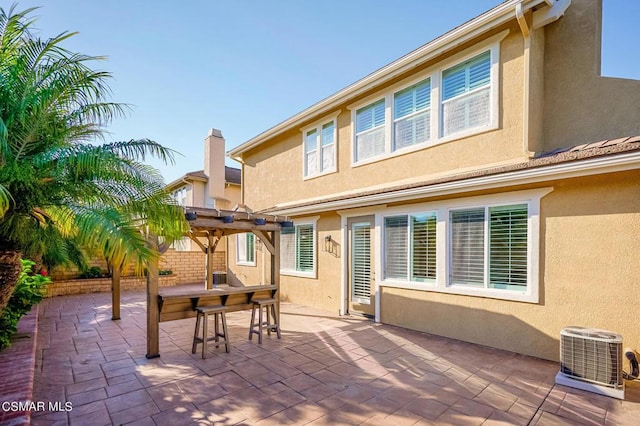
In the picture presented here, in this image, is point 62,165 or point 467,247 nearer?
point 62,165

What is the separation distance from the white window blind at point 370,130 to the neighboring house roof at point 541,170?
1611 mm

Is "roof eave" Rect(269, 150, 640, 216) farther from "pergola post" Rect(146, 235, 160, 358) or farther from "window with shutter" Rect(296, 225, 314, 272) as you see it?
"pergola post" Rect(146, 235, 160, 358)

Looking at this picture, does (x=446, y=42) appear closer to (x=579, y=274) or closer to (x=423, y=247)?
(x=423, y=247)

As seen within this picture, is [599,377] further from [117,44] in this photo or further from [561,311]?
[117,44]

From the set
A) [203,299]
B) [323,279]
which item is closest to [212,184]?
[323,279]

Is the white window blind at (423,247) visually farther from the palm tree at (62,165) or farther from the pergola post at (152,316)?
the pergola post at (152,316)

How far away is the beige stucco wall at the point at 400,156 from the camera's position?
20.9ft

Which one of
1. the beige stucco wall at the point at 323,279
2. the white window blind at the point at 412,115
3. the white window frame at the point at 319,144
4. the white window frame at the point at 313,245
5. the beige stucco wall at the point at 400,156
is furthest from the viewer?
the white window frame at the point at 313,245

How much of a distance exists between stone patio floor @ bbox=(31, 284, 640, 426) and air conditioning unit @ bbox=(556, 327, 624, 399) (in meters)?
0.19

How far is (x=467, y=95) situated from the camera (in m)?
7.09

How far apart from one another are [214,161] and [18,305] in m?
11.2

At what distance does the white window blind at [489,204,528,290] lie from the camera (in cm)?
608

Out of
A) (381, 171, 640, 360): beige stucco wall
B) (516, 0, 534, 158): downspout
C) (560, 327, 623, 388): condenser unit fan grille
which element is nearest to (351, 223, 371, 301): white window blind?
(381, 171, 640, 360): beige stucco wall

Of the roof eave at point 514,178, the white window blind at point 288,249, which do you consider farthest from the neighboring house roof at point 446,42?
the white window blind at point 288,249
